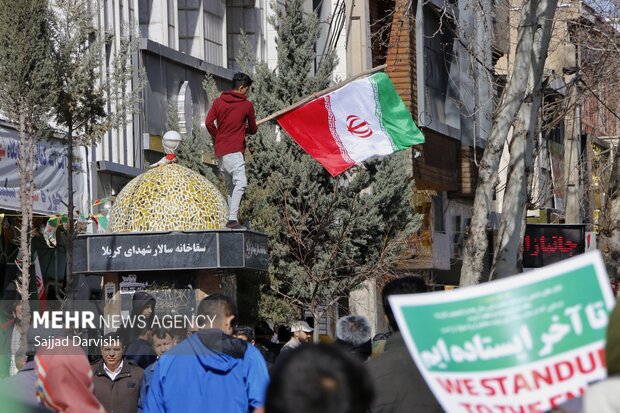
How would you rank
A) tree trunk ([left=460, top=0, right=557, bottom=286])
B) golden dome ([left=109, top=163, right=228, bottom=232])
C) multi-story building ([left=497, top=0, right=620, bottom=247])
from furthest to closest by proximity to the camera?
multi-story building ([left=497, top=0, right=620, bottom=247]), tree trunk ([left=460, top=0, right=557, bottom=286]), golden dome ([left=109, top=163, right=228, bottom=232])

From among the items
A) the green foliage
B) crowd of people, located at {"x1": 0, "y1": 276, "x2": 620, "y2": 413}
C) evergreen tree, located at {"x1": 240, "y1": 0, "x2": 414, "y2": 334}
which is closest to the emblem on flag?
the green foliage

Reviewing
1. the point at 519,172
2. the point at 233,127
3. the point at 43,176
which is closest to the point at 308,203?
the point at 43,176

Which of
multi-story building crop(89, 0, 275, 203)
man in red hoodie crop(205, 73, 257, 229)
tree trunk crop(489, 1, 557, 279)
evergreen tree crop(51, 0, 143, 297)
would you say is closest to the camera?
man in red hoodie crop(205, 73, 257, 229)

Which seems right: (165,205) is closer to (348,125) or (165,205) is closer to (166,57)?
(348,125)

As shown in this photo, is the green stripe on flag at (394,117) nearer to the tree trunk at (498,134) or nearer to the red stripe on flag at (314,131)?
the red stripe on flag at (314,131)

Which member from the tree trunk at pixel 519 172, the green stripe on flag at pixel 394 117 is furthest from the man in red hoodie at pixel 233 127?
the tree trunk at pixel 519 172

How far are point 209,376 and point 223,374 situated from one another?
86 millimetres

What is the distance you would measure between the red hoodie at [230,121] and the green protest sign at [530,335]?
9.35 m

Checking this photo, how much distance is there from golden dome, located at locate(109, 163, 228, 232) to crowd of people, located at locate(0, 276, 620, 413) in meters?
0.72

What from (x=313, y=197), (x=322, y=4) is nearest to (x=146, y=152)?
(x=313, y=197)

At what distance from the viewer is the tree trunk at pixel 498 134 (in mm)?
15930

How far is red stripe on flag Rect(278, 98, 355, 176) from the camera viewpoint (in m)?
15.6

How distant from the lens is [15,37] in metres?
13.2

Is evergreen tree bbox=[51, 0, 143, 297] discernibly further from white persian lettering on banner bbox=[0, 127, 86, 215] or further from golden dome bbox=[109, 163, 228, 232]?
white persian lettering on banner bbox=[0, 127, 86, 215]
